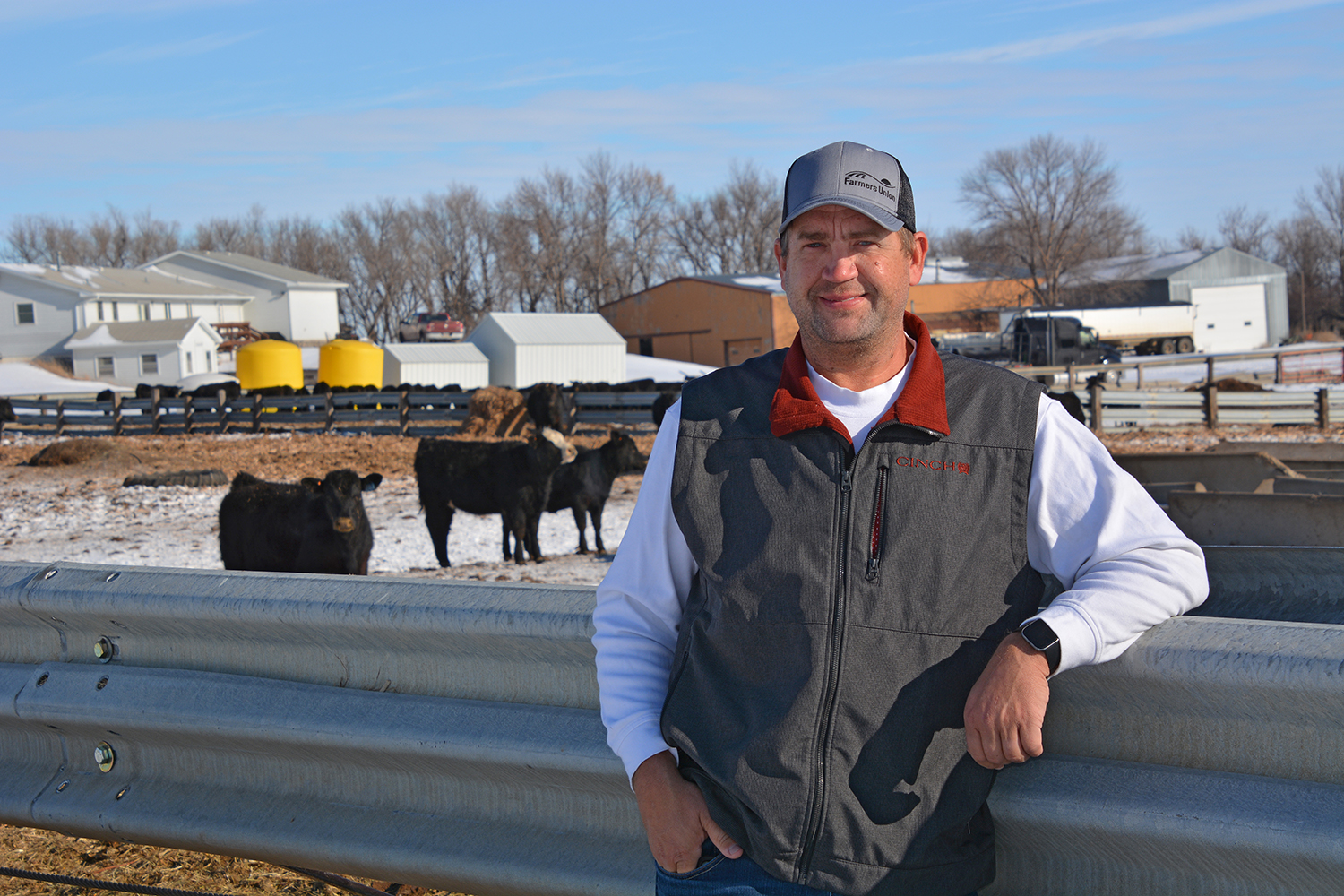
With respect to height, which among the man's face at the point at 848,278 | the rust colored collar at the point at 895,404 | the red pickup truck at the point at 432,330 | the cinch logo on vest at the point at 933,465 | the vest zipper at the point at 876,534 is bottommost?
the vest zipper at the point at 876,534

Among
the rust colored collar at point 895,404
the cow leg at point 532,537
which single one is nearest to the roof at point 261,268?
the cow leg at point 532,537

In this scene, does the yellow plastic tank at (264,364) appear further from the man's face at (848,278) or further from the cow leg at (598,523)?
the man's face at (848,278)

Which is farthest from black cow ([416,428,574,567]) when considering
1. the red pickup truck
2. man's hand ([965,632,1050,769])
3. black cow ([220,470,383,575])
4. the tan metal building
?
the red pickup truck

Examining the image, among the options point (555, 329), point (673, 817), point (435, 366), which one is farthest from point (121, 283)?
point (673, 817)

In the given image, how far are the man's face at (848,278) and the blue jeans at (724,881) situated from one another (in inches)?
38.5

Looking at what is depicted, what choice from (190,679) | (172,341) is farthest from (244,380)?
(190,679)

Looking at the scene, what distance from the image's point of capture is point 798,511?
1.92m

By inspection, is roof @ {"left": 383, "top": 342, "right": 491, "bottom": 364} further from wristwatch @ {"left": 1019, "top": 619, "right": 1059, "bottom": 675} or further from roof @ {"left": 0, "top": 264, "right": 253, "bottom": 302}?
wristwatch @ {"left": 1019, "top": 619, "right": 1059, "bottom": 675}

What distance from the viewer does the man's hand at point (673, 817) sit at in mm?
1951

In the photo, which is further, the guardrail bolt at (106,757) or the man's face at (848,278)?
the guardrail bolt at (106,757)

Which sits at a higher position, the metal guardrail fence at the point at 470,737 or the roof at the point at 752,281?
the roof at the point at 752,281

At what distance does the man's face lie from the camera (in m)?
2.10

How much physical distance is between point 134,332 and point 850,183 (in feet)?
192

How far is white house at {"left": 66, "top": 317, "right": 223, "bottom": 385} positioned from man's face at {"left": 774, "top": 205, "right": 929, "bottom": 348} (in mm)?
54505
